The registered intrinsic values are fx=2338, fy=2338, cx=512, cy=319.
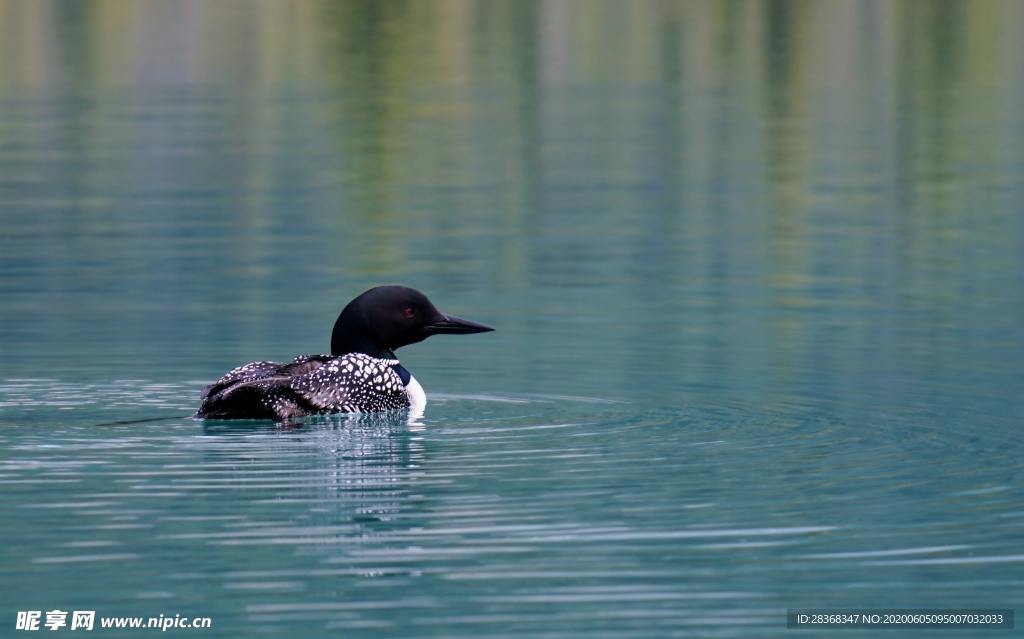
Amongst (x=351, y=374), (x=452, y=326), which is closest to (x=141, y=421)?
(x=351, y=374)

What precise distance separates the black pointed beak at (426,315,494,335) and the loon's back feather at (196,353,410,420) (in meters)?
0.31

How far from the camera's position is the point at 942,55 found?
39.8 meters

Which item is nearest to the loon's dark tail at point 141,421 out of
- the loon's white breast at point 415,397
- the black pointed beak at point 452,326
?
the loon's white breast at point 415,397

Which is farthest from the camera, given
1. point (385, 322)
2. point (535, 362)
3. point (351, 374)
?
point (535, 362)

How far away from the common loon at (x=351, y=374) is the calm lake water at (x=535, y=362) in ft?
0.43

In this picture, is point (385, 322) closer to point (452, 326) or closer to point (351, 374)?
point (452, 326)

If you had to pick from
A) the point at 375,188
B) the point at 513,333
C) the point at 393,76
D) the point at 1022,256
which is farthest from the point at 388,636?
the point at 393,76

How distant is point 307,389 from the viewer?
10.8 metres

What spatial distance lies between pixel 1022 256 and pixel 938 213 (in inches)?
111

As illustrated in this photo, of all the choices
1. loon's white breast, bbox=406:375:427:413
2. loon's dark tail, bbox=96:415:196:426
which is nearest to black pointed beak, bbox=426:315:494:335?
loon's white breast, bbox=406:375:427:413

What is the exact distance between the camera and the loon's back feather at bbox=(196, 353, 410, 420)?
34.8ft

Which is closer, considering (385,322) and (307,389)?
(307,389)

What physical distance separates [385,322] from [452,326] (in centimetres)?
39

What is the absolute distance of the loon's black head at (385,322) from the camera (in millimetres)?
11562
